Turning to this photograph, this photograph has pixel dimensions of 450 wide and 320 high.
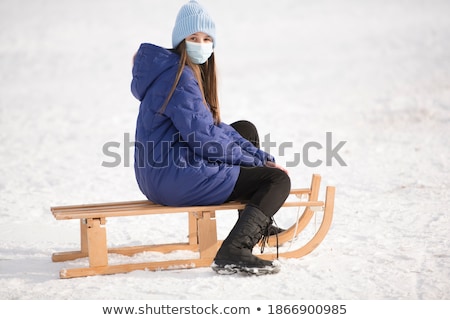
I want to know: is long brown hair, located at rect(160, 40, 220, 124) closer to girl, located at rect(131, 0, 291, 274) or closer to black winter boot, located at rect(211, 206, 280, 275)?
girl, located at rect(131, 0, 291, 274)

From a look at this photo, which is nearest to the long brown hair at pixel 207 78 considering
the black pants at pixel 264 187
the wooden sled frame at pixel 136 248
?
the black pants at pixel 264 187

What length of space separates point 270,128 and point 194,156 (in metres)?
5.52

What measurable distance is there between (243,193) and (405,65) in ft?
31.7

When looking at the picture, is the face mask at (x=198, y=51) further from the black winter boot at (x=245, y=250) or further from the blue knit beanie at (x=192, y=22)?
the black winter boot at (x=245, y=250)

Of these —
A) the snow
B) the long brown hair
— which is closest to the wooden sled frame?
the snow

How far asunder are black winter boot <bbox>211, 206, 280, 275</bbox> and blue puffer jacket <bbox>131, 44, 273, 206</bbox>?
21cm

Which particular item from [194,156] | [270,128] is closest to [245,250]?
[194,156]

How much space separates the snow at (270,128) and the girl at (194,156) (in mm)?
284

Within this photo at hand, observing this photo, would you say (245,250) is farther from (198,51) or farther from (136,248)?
(198,51)

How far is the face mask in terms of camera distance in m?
3.90

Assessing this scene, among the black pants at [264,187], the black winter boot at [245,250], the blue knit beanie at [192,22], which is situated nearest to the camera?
the black winter boot at [245,250]

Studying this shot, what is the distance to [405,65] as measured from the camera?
12719 millimetres

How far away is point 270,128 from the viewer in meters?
9.22

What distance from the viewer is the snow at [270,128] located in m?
3.64
